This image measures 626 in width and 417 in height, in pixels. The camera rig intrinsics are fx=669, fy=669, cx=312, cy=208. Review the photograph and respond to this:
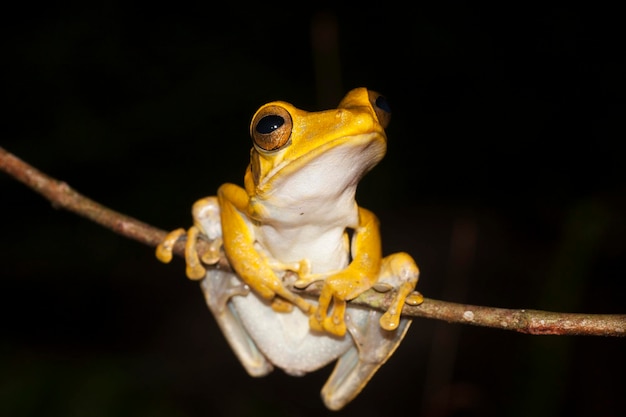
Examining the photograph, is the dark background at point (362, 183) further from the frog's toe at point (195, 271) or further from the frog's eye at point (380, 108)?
the frog's eye at point (380, 108)

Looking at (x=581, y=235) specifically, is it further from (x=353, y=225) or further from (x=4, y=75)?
(x=4, y=75)

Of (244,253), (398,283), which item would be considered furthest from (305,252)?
(398,283)

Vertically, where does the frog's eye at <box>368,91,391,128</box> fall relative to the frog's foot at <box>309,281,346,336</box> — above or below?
above

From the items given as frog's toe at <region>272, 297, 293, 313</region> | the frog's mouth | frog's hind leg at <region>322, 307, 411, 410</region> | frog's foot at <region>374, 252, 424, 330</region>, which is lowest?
frog's hind leg at <region>322, 307, 411, 410</region>

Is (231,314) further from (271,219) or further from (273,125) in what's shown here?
(273,125)

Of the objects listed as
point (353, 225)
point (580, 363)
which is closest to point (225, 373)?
point (580, 363)

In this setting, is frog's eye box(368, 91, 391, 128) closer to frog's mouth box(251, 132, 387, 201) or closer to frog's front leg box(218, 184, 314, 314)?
frog's mouth box(251, 132, 387, 201)

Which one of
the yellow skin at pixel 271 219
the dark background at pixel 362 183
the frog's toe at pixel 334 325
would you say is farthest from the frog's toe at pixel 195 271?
the dark background at pixel 362 183

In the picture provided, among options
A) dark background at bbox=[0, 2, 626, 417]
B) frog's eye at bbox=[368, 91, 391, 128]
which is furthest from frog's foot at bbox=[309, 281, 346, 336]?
dark background at bbox=[0, 2, 626, 417]
